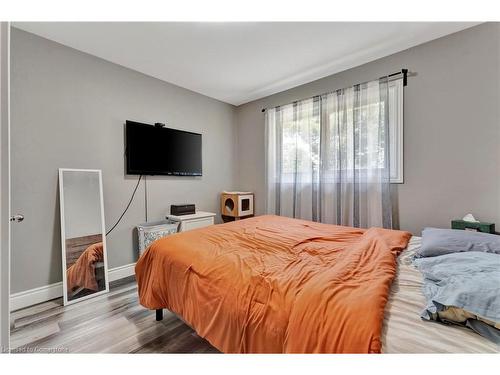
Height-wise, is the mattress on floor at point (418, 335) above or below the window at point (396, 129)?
below

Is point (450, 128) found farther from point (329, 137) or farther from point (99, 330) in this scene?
point (99, 330)

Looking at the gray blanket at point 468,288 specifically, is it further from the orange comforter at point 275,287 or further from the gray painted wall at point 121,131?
the gray painted wall at point 121,131

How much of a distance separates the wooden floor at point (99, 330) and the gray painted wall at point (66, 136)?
1.36 feet

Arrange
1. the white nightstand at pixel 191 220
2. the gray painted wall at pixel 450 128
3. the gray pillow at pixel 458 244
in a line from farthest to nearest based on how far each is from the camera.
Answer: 1. the white nightstand at pixel 191 220
2. the gray painted wall at pixel 450 128
3. the gray pillow at pixel 458 244

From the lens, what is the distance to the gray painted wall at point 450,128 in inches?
71.9

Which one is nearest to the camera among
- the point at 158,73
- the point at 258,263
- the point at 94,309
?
the point at 258,263

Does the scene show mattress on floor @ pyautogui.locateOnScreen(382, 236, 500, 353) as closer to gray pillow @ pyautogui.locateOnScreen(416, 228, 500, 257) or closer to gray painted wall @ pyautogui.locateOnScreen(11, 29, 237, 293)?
gray pillow @ pyautogui.locateOnScreen(416, 228, 500, 257)

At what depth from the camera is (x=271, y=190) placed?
3375mm

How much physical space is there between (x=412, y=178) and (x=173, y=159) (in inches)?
114

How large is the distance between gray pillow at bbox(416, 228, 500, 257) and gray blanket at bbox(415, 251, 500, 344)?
0.62ft

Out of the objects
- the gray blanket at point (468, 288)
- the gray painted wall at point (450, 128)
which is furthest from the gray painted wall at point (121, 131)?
the gray blanket at point (468, 288)
